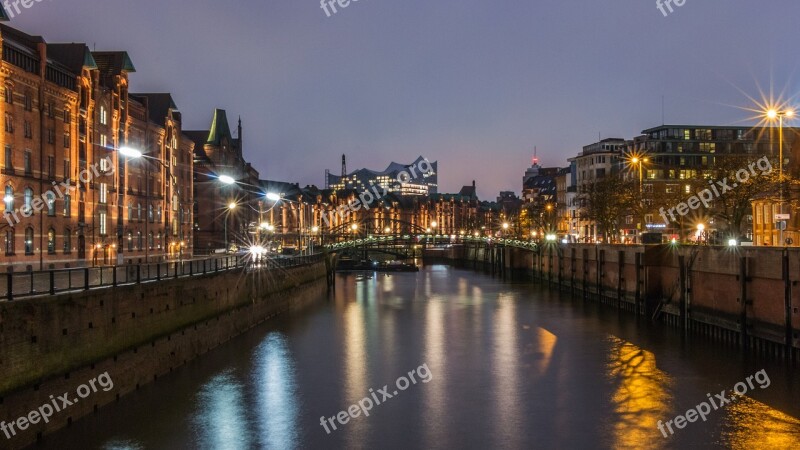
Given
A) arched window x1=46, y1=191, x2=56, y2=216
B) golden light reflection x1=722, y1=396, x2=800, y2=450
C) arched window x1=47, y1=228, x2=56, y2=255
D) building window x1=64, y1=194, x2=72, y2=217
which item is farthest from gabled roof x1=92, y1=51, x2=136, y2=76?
golden light reflection x1=722, y1=396, x2=800, y2=450

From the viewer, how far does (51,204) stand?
5606 cm

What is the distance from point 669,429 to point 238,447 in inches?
574

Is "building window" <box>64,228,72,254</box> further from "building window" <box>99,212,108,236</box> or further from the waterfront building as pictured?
the waterfront building

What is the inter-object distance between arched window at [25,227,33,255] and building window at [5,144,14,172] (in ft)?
15.2

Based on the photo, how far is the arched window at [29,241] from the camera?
172ft

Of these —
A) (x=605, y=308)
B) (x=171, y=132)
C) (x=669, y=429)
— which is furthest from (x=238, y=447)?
(x=171, y=132)

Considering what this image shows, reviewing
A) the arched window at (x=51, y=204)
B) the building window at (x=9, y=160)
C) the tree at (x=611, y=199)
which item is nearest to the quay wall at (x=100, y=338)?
the building window at (x=9, y=160)

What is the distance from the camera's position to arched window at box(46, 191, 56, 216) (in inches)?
2180

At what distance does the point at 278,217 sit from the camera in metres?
152

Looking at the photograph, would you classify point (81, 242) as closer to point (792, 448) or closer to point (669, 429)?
point (669, 429)

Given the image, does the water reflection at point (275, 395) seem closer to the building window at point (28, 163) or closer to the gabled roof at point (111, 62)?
the building window at point (28, 163)

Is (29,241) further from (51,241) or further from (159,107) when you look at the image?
(159,107)

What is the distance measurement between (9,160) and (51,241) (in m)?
8.10

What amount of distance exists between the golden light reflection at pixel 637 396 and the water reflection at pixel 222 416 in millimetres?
12569
